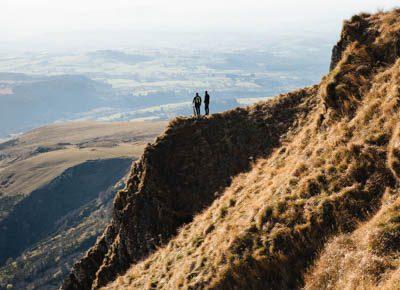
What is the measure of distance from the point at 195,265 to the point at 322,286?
27.4ft

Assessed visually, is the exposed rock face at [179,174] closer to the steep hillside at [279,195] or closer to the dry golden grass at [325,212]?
the steep hillside at [279,195]

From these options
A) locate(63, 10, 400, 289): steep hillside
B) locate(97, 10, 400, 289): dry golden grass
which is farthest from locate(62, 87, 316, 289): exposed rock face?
locate(97, 10, 400, 289): dry golden grass

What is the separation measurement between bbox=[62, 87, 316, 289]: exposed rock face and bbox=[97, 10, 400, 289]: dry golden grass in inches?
206

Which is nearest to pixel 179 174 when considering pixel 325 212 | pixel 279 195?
pixel 279 195

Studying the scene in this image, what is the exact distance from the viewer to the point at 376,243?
16453 millimetres

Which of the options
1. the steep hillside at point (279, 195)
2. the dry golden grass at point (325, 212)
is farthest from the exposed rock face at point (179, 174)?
the dry golden grass at point (325, 212)

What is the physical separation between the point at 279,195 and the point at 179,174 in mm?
17067

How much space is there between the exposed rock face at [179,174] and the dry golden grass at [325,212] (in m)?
5.22

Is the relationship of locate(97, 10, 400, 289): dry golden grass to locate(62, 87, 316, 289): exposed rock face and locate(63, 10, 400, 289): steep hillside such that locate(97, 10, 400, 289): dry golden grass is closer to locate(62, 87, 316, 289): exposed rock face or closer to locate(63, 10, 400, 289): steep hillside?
locate(63, 10, 400, 289): steep hillside

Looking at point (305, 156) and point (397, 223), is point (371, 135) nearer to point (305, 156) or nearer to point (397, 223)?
point (305, 156)

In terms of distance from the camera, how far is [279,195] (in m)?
23.5

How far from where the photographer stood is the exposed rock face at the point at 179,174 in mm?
36344

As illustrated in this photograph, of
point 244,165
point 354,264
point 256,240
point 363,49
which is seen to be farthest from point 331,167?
point 244,165

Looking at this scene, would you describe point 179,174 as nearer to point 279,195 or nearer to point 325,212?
point 279,195
